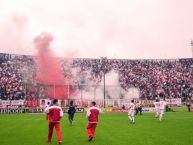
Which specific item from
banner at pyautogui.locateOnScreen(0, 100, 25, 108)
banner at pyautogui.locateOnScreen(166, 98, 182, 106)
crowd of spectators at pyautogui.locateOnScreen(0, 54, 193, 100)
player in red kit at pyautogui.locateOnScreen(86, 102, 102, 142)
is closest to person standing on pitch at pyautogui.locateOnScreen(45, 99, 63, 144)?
player in red kit at pyautogui.locateOnScreen(86, 102, 102, 142)

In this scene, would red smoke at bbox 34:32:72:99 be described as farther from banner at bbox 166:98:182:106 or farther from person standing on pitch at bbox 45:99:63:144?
person standing on pitch at bbox 45:99:63:144

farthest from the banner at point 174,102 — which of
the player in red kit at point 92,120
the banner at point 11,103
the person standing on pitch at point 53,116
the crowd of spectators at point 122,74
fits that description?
the person standing on pitch at point 53,116

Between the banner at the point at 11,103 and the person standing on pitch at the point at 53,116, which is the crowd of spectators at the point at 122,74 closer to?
the banner at the point at 11,103

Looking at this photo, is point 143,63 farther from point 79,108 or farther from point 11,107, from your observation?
point 11,107

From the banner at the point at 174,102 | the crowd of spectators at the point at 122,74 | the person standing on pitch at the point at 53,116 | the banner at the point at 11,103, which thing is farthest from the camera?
the crowd of spectators at the point at 122,74

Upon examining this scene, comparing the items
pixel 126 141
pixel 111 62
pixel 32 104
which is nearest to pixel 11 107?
pixel 32 104

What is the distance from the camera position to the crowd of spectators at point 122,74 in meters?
68.6

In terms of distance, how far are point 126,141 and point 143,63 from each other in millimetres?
67887

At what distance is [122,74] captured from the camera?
8256cm

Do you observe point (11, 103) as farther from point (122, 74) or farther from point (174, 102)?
point (122, 74)

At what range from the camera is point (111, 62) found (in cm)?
8544

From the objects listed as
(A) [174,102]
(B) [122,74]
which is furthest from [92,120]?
(B) [122,74]

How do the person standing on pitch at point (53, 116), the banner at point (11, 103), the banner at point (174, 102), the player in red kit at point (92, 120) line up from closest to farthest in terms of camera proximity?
1. the person standing on pitch at point (53, 116)
2. the player in red kit at point (92, 120)
3. the banner at point (11, 103)
4. the banner at point (174, 102)

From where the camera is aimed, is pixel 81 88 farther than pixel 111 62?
No
